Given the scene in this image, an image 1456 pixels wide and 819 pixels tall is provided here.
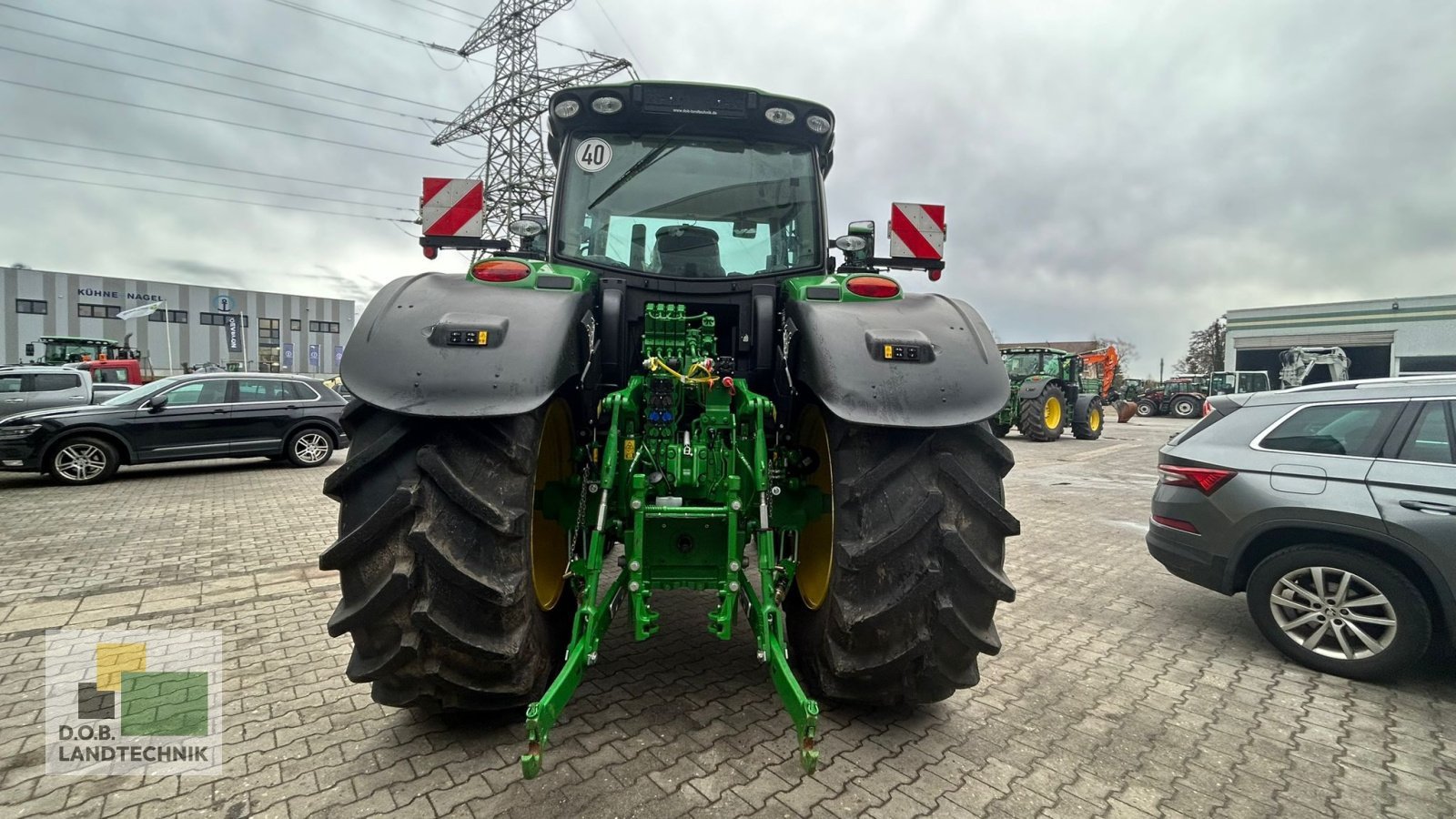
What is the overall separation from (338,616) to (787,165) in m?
2.81

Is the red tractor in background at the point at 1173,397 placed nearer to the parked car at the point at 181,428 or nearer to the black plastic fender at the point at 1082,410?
the black plastic fender at the point at 1082,410

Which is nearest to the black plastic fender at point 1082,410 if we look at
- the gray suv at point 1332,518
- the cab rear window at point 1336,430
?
the gray suv at point 1332,518

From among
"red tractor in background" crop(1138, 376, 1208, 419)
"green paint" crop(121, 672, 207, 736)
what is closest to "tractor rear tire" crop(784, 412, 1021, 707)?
"green paint" crop(121, 672, 207, 736)

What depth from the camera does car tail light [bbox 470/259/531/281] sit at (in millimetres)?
2715

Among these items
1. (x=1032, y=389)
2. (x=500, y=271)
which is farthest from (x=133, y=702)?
(x=1032, y=389)

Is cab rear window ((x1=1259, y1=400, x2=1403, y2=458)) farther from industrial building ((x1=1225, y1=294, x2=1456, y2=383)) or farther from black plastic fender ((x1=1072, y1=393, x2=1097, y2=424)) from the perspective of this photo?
industrial building ((x1=1225, y1=294, x2=1456, y2=383))

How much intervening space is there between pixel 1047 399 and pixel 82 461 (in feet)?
66.5

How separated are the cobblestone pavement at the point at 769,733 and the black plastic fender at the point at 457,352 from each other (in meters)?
1.33

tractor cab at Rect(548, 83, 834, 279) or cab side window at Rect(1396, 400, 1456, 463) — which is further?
cab side window at Rect(1396, 400, 1456, 463)

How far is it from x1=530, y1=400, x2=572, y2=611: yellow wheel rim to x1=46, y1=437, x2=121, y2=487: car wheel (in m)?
10.1

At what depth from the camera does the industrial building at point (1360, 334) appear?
116 ft

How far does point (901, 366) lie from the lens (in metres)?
2.40

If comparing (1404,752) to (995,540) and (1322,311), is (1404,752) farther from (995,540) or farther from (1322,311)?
(1322,311)

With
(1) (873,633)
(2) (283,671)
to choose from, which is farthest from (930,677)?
(2) (283,671)
